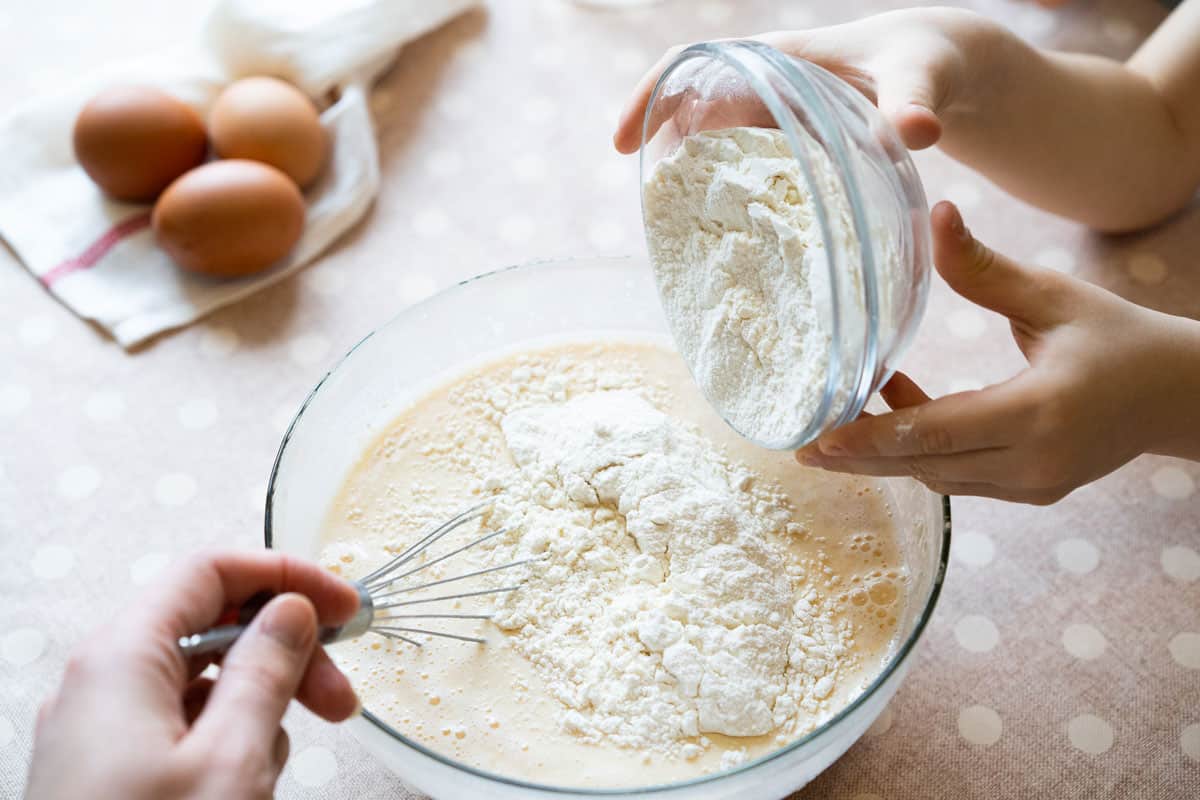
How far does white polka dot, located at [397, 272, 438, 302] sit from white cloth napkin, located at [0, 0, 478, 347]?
0.12m

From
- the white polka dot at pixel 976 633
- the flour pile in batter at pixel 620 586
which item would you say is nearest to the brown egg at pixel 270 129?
the flour pile in batter at pixel 620 586

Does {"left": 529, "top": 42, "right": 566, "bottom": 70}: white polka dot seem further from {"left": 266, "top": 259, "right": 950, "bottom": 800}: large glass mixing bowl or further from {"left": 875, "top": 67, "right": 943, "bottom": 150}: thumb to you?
{"left": 875, "top": 67, "right": 943, "bottom": 150}: thumb

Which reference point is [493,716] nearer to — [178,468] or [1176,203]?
[178,468]

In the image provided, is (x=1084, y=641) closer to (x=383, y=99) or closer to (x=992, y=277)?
(x=992, y=277)

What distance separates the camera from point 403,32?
1484mm

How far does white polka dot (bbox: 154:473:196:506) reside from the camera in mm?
1088

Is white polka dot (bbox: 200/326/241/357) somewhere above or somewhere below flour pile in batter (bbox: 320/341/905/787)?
below

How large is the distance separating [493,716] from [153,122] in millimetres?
886

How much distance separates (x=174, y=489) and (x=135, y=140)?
47cm

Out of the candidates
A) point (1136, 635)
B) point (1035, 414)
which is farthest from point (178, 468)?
→ point (1136, 635)

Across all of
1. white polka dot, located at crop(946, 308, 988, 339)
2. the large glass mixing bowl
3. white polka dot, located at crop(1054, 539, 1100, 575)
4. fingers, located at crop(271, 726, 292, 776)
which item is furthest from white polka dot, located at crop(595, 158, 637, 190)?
fingers, located at crop(271, 726, 292, 776)

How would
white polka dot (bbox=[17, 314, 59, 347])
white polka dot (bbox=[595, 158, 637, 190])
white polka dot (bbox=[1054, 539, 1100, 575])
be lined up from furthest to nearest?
white polka dot (bbox=[595, 158, 637, 190]) < white polka dot (bbox=[17, 314, 59, 347]) < white polka dot (bbox=[1054, 539, 1100, 575])

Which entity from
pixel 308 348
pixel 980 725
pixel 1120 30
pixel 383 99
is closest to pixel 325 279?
pixel 308 348

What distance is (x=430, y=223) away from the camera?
1335mm
